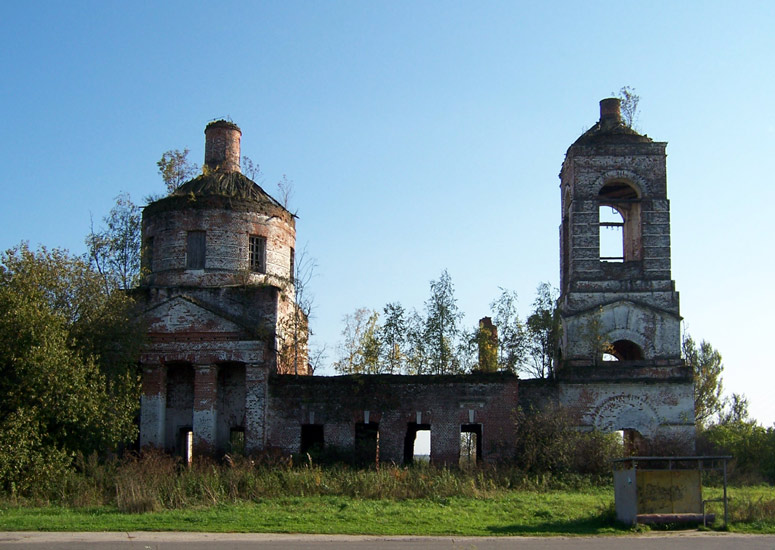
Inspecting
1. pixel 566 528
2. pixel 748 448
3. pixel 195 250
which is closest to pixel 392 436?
pixel 195 250

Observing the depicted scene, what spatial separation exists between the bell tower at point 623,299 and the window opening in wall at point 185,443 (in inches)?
408

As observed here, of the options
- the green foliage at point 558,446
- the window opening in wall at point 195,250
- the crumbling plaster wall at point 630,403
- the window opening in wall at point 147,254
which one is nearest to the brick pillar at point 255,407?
the window opening in wall at point 195,250

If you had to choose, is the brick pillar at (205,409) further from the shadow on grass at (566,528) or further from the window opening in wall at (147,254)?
A: the shadow on grass at (566,528)

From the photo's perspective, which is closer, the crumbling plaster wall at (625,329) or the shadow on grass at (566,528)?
the shadow on grass at (566,528)

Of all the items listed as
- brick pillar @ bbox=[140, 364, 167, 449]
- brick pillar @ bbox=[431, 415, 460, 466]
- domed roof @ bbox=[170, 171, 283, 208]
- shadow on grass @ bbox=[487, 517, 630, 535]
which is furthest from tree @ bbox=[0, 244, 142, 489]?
shadow on grass @ bbox=[487, 517, 630, 535]

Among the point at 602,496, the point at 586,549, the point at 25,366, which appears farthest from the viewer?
the point at 602,496

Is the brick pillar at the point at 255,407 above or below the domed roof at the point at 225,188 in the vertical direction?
below

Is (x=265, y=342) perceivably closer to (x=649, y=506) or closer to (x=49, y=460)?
(x=49, y=460)

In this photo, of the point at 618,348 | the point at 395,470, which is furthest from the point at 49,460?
the point at 618,348

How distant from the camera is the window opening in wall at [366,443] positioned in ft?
76.0

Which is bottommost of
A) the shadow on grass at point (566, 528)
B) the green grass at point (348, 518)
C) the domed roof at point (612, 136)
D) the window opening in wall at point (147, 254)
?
the shadow on grass at point (566, 528)

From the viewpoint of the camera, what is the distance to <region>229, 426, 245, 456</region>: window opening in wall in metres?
23.2

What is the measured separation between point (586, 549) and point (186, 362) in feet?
45.5

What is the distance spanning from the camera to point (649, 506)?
50.2 ft
